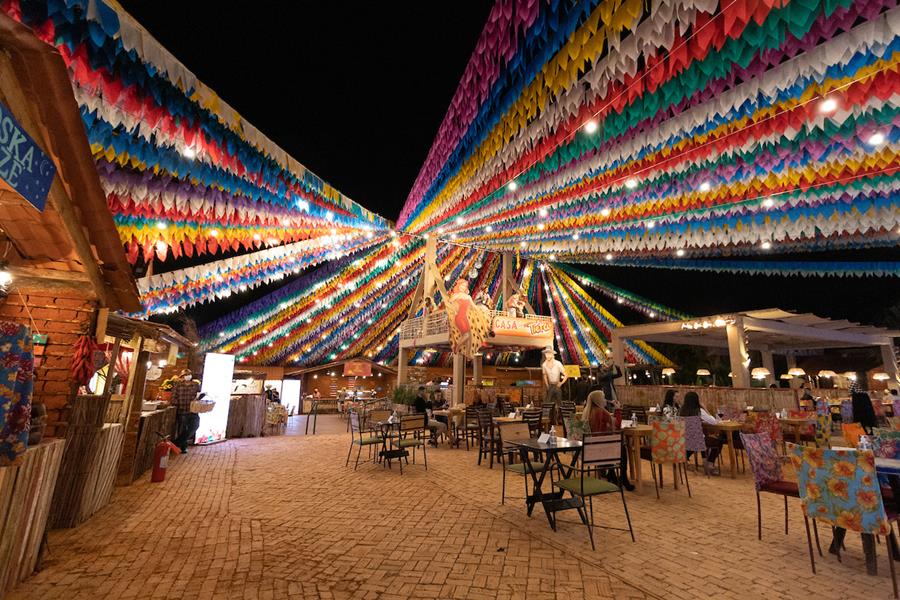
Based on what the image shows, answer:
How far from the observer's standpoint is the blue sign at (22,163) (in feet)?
5.88

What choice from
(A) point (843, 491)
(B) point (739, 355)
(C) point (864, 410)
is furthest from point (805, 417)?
(A) point (843, 491)

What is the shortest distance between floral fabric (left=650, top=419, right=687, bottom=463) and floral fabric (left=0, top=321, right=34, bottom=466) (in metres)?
6.69

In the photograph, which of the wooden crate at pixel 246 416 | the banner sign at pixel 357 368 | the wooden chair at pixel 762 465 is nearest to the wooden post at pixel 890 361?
the wooden chair at pixel 762 465

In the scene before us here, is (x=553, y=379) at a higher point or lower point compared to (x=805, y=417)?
higher

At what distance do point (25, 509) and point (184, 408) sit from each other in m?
6.42

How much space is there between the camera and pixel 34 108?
239 cm

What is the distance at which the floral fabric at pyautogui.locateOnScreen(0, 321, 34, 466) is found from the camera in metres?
2.46

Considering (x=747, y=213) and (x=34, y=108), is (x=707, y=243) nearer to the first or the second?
(x=747, y=213)

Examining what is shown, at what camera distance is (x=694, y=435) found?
640cm

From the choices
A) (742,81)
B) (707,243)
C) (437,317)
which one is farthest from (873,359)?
(742,81)

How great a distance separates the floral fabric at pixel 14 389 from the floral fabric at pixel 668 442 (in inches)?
263

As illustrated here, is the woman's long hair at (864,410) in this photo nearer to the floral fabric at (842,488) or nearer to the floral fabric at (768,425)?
the floral fabric at (768,425)

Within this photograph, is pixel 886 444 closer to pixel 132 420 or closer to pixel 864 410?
pixel 864 410

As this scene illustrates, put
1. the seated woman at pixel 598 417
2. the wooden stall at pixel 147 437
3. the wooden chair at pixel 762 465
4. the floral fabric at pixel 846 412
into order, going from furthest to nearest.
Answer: the floral fabric at pixel 846 412 < the wooden stall at pixel 147 437 < the seated woman at pixel 598 417 < the wooden chair at pixel 762 465
